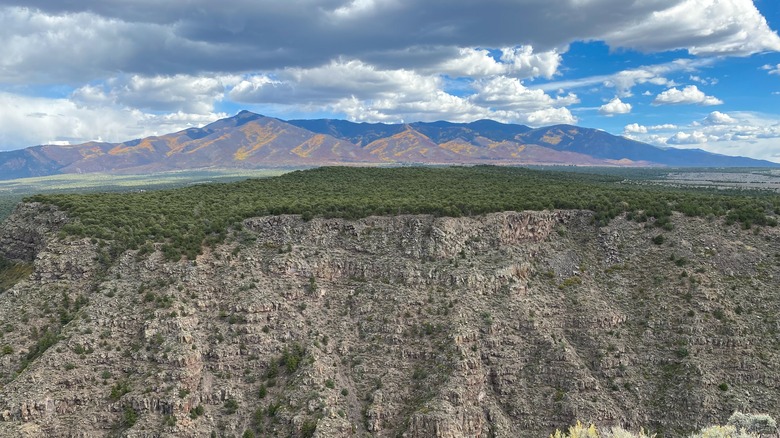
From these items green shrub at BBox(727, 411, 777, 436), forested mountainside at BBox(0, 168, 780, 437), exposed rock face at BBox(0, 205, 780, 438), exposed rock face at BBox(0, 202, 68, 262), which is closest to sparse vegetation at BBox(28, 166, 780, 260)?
forested mountainside at BBox(0, 168, 780, 437)

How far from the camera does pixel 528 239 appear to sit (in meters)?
75.4

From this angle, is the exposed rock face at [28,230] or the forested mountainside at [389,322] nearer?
the forested mountainside at [389,322]

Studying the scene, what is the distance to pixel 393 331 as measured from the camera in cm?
6153

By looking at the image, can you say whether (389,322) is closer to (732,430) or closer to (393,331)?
(393,331)

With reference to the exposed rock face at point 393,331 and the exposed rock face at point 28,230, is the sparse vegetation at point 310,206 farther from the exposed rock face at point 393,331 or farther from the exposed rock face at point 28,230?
the exposed rock face at point 393,331

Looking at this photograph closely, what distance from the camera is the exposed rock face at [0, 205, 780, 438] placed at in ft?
171

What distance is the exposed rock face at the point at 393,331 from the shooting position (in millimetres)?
51969

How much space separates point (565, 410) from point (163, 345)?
143 feet

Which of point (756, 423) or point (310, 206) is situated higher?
point (310, 206)

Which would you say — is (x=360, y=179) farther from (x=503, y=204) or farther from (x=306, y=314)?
(x=306, y=314)

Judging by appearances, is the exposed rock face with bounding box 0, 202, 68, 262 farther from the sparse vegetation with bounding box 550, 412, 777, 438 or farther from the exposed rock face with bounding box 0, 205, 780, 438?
the sparse vegetation with bounding box 550, 412, 777, 438

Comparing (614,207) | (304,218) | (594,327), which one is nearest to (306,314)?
(304,218)

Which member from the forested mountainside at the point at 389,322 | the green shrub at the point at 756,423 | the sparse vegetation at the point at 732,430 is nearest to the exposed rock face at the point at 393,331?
the forested mountainside at the point at 389,322

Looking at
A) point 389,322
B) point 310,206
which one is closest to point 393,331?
point 389,322
